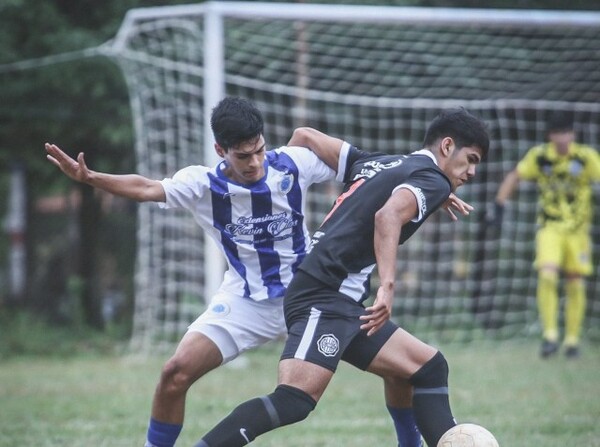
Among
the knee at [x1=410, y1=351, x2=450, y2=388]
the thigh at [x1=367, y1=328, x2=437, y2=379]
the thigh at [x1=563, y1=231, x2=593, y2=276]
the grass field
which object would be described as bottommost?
the grass field

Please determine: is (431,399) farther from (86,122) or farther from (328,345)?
(86,122)

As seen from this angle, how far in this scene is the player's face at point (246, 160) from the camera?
5172mm

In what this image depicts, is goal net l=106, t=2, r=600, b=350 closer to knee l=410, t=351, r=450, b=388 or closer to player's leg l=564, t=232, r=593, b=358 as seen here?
player's leg l=564, t=232, r=593, b=358

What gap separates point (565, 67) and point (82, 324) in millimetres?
6652

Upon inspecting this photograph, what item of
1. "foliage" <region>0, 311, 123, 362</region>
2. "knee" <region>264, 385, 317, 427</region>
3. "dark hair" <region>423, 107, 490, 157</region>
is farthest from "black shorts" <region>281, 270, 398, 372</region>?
"foliage" <region>0, 311, 123, 362</region>

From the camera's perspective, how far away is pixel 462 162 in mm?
5008

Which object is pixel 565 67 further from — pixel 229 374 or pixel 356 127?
pixel 229 374

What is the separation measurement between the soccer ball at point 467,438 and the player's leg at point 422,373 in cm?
13

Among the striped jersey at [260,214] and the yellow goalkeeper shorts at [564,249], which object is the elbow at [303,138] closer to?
the striped jersey at [260,214]

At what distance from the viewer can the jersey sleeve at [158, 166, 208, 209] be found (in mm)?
5289

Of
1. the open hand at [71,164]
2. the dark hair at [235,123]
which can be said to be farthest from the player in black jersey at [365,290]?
the open hand at [71,164]

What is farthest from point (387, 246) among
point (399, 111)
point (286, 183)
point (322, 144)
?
point (399, 111)

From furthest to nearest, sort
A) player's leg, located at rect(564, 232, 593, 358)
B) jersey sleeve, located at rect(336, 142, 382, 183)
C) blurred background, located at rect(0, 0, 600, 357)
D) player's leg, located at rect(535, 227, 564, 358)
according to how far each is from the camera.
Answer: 1. blurred background, located at rect(0, 0, 600, 357)
2. player's leg, located at rect(564, 232, 593, 358)
3. player's leg, located at rect(535, 227, 564, 358)
4. jersey sleeve, located at rect(336, 142, 382, 183)

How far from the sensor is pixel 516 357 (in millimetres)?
10586
